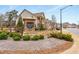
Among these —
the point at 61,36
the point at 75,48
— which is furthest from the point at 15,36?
the point at 75,48

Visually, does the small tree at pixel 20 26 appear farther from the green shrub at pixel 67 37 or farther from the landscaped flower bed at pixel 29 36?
the green shrub at pixel 67 37

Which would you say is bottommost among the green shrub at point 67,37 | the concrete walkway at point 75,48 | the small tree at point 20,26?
the concrete walkway at point 75,48

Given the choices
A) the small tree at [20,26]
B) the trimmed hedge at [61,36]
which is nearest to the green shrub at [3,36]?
the small tree at [20,26]

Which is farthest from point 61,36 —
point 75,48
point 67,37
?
point 75,48

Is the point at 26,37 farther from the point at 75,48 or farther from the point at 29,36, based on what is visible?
the point at 75,48

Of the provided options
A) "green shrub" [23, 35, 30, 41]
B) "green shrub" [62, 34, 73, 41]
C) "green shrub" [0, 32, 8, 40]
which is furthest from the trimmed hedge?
"green shrub" [0, 32, 8, 40]

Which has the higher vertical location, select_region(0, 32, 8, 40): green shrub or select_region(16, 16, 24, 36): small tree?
select_region(16, 16, 24, 36): small tree

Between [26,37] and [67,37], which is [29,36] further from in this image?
[67,37]

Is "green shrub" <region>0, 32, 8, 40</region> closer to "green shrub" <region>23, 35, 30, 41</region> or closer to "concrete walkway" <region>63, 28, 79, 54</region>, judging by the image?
"green shrub" <region>23, 35, 30, 41</region>

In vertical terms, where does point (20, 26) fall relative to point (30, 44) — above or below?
above

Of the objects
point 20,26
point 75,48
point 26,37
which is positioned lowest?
point 75,48
